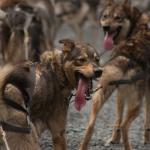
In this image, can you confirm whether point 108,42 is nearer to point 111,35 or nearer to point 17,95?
point 111,35

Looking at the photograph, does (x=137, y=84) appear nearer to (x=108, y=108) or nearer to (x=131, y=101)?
(x=131, y=101)

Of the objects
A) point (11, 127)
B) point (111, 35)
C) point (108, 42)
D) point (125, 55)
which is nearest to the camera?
point (11, 127)

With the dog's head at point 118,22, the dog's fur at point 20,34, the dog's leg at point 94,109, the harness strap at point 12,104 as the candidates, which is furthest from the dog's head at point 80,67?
the dog's fur at point 20,34

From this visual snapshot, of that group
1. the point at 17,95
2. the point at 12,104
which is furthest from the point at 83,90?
the point at 12,104

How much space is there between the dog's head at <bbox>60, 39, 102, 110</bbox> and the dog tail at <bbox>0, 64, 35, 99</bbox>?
92 cm

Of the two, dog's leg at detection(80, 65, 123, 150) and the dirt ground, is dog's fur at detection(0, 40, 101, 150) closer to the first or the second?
dog's leg at detection(80, 65, 123, 150)

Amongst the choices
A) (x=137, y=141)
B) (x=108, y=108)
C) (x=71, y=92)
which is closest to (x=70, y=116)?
(x=108, y=108)

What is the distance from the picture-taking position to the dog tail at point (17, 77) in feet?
16.1

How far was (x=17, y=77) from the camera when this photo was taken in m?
4.97

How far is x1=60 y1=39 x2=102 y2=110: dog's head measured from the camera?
5977 mm

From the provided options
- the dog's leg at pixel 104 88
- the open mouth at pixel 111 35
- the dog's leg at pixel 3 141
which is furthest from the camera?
the open mouth at pixel 111 35

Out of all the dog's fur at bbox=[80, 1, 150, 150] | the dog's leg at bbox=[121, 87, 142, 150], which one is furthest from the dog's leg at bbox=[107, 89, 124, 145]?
the dog's leg at bbox=[121, 87, 142, 150]

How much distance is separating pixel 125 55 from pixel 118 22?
783 mm

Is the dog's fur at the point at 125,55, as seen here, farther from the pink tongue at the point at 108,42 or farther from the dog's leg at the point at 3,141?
the dog's leg at the point at 3,141
